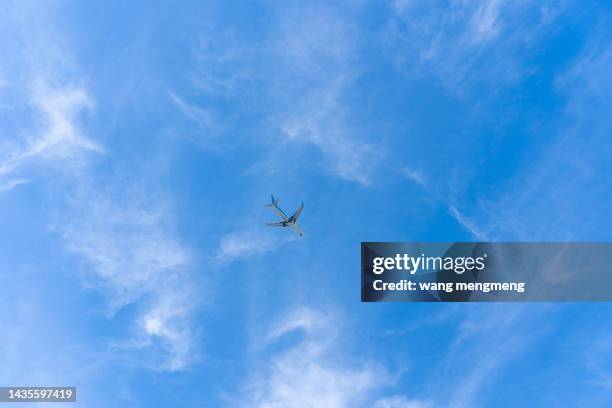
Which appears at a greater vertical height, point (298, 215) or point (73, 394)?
point (298, 215)

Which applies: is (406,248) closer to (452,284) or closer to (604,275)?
(452,284)

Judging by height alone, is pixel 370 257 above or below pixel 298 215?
below

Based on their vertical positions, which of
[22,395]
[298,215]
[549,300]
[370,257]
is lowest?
[22,395]

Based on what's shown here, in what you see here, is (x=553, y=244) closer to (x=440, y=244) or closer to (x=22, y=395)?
(x=440, y=244)

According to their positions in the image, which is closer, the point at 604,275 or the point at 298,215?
the point at 604,275

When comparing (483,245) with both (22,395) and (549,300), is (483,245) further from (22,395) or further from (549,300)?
(22,395)

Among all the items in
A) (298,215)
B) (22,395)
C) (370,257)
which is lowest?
(22,395)

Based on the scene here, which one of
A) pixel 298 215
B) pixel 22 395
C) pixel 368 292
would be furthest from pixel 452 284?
pixel 22 395

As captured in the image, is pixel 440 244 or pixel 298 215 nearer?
pixel 440 244

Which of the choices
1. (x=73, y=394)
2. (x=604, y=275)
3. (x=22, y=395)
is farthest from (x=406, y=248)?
(x=22, y=395)
